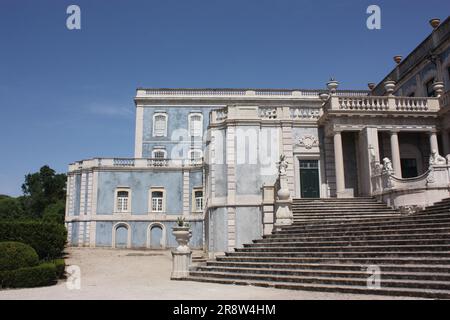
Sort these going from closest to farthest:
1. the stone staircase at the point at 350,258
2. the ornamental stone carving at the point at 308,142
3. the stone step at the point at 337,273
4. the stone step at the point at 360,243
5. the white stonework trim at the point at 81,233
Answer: the stone step at the point at 337,273
the stone staircase at the point at 350,258
the stone step at the point at 360,243
the ornamental stone carving at the point at 308,142
the white stonework trim at the point at 81,233

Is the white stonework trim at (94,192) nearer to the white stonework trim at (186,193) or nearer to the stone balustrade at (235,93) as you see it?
the white stonework trim at (186,193)

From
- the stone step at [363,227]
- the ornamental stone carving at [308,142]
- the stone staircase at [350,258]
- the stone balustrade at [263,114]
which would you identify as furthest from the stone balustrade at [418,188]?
the stone balustrade at [263,114]

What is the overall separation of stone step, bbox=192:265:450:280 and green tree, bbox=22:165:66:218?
40.3 metres

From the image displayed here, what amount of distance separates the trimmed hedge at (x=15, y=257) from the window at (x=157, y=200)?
16.6 m

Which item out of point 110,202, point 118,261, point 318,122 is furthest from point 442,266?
point 110,202

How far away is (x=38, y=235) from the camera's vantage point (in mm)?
17109

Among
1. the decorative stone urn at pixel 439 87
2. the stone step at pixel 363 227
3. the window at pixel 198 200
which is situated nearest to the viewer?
the stone step at pixel 363 227

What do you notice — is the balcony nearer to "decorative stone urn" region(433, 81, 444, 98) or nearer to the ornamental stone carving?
"decorative stone urn" region(433, 81, 444, 98)

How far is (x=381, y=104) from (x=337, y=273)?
11973 millimetres

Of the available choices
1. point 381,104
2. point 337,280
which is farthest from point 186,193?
point 337,280

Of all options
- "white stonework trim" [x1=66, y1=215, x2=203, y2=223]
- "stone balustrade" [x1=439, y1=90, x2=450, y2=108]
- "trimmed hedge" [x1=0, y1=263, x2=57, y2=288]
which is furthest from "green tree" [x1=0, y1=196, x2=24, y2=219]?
"stone balustrade" [x1=439, y1=90, x2=450, y2=108]

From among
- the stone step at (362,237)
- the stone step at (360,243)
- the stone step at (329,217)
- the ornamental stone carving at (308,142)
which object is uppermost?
the ornamental stone carving at (308,142)

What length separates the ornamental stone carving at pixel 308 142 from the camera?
20344 mm
